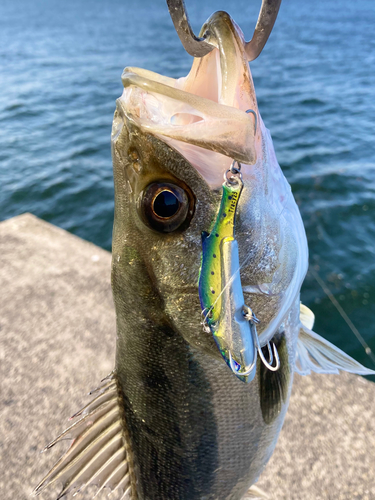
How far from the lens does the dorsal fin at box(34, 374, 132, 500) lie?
144 cm

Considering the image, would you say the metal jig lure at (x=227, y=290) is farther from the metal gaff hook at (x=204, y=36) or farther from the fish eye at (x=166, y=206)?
the metal gaff hook at (x=204, y=36)

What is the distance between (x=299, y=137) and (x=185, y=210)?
29.7 ft

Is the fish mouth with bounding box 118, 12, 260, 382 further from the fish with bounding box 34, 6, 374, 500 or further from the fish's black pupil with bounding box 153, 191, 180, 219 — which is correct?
the fish's black pupil with bounding box 153, 191, 180, 219

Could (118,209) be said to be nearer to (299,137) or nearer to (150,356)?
(150,356)

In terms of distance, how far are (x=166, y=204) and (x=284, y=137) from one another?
357 inches

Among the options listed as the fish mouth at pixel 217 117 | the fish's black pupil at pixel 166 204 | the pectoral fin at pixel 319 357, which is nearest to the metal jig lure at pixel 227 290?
the fish mouth at pixel 217 117

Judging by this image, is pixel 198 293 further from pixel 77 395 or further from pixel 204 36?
pixel 77 395

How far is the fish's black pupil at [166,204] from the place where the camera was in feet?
3.59

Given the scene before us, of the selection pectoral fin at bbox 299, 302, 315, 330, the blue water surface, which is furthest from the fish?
the blue water surface

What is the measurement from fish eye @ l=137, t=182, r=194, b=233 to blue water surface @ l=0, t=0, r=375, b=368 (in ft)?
12.3

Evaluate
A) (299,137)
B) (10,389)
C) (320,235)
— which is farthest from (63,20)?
(10,389)

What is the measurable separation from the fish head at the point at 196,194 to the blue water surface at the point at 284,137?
350 cm

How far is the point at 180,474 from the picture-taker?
148 cm

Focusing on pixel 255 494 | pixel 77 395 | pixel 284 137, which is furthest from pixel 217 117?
pixel 284 137
